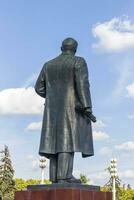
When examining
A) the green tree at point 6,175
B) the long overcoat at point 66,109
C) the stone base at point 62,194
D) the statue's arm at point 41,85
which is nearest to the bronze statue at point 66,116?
the long overcoat at point 66,109

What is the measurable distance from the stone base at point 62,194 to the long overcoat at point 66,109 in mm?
786

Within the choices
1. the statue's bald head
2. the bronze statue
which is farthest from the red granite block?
the statue's bald head

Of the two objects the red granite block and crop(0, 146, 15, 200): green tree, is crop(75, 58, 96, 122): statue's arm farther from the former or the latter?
crop(0, 146, 15, 200): green tree

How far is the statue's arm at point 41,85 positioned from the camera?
370 inches

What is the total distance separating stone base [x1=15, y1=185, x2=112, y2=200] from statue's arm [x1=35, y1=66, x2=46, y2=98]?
1934 millimetres

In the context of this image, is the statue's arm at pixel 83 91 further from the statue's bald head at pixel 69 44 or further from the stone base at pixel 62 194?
the stone base at pixel 62 194

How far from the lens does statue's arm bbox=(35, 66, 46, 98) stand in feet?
30.8

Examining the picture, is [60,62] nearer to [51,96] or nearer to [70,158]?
[51,96]

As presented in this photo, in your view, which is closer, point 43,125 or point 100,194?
point 100,194

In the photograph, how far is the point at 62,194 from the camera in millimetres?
7996

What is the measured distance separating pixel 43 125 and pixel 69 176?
42.6 inches

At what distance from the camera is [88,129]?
9117 millimetres

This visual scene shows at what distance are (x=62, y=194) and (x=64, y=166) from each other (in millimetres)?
748

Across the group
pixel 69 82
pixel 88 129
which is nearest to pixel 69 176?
pixel 88 129
